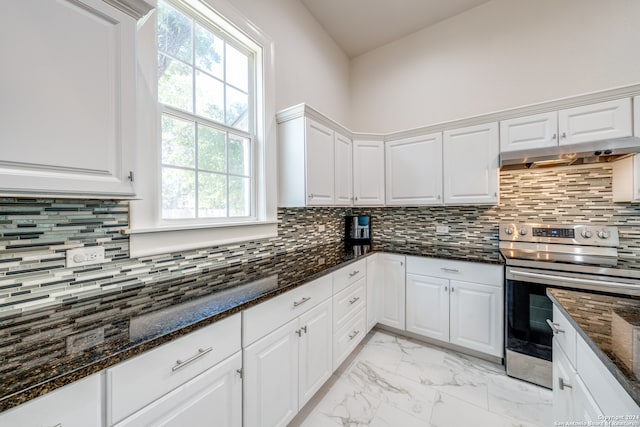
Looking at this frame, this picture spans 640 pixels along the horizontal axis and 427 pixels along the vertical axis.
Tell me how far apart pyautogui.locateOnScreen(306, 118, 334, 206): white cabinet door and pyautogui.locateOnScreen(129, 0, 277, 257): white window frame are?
302 mm

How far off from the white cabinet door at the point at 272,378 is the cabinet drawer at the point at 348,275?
20.1 inches

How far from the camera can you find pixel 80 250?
1.12 m

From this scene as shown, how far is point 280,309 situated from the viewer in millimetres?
1339

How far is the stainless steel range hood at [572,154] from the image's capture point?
1.74 meters

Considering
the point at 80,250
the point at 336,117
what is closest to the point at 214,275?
the point at 80,250

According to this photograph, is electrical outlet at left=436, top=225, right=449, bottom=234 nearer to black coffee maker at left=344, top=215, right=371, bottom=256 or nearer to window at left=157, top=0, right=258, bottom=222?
black coffee maker at left=344, top=215, right=371, bottom=256

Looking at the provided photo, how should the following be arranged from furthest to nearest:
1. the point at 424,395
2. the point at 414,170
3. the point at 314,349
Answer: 1. the point at 414,170
2. the point at 424,395
3. the point at 314,349

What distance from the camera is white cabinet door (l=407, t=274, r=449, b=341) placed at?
2.31 metres

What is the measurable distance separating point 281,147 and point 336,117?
129 cm

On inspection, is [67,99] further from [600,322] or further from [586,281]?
[586,281]

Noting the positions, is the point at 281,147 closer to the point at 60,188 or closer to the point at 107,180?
the point at 107,180

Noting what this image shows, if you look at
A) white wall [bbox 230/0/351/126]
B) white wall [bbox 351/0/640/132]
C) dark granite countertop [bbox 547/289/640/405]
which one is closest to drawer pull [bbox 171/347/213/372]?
dark granite countertop [bbox 547/289/640/405]

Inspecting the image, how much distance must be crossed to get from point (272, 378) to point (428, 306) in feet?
5.56

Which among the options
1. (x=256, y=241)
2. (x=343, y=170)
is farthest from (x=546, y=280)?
(x=256, y=241)
